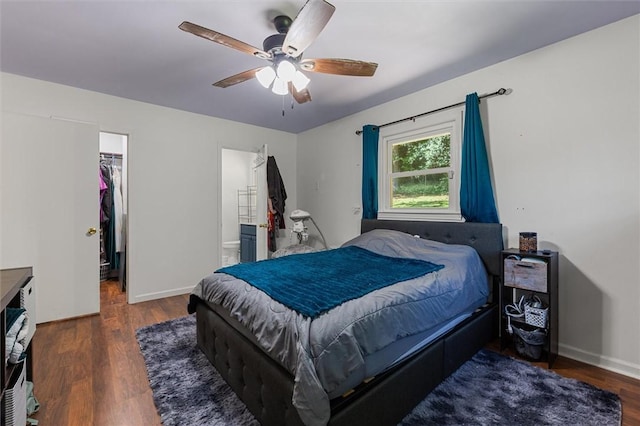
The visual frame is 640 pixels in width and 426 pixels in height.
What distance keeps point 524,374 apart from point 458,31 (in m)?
2.57

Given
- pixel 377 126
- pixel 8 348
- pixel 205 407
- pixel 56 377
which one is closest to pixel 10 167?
pixel 56 377

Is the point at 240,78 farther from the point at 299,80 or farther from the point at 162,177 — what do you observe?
the point at 162,177

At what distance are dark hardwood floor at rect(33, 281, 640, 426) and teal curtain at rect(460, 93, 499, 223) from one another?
120 cm

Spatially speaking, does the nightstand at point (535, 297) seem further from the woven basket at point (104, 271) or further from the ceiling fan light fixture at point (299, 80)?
the woven basket at point (104, 271)

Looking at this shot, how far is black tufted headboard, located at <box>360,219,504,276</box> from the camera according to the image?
2555 millimetres

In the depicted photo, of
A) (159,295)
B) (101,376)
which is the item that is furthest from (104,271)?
(101,376)

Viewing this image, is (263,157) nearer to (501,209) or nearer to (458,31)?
(458,31)

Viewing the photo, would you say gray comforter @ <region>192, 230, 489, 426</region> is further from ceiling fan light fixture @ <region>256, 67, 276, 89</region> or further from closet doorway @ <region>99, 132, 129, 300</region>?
closet doorway @ <region>99, 132, 129, 300</region>

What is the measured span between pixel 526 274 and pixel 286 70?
7.76 ft

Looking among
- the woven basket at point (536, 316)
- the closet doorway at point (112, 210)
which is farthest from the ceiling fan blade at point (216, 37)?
the closet doorway at point (112, 210)

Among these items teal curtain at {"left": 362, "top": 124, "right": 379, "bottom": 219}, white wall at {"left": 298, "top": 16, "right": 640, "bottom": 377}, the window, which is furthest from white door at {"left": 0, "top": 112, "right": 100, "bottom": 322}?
white wall at {"left": 298, "top": 16, "right": 640, "bottom": 377}

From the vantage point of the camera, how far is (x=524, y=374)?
6.64ft

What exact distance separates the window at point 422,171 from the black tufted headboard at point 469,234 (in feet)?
0.61

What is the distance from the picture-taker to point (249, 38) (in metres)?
2.24
